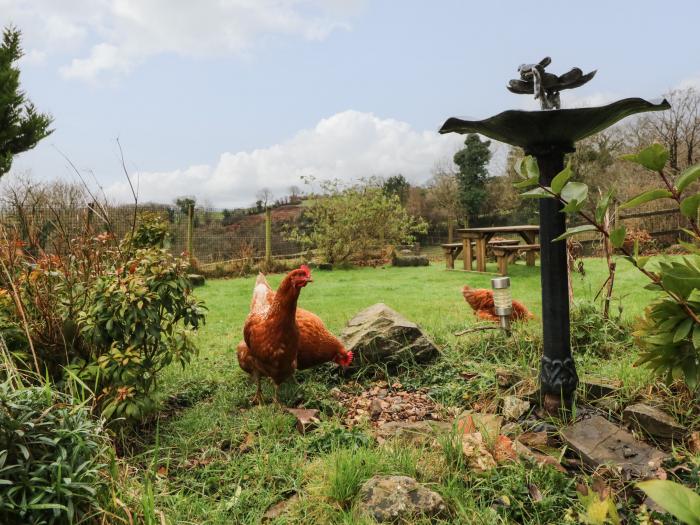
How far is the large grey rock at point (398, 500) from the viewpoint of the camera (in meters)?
1.72

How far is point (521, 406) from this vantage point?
8.77ft

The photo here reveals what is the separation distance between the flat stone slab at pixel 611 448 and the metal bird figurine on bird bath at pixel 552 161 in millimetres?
248

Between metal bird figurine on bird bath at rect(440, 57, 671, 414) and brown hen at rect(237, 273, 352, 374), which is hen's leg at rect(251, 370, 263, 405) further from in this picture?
metal bird figurine on bird bath at rect(440, 57, 671, 414)

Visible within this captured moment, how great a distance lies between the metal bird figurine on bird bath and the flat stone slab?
0.25 m

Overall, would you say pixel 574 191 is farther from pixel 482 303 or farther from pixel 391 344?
pixel 482 303

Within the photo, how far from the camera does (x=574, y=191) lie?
1098 millimetres

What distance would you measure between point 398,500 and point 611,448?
1.15 metres

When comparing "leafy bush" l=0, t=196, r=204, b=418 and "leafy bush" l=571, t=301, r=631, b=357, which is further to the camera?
"leafy bush" l=571, t=301, r=631, b=357

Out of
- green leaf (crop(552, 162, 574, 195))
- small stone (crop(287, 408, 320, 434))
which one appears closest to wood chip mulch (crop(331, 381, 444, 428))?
small stone (crop(287, 408, 320, 434))

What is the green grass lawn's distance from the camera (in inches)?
74.1

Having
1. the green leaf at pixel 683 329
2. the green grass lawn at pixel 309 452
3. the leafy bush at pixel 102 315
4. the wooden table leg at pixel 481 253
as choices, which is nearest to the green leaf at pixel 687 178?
the green leaf at pixel 683 329

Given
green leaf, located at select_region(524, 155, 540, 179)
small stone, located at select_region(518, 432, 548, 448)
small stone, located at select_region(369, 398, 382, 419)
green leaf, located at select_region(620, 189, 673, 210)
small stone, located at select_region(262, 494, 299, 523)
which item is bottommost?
small stone, located at select_region(262, 494, 299, 523)

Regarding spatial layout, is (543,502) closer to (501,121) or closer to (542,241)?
(542,241)

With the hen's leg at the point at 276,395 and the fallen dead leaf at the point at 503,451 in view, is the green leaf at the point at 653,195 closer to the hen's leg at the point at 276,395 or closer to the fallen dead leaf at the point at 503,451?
the fallen dead leaf at the point at 503,451
